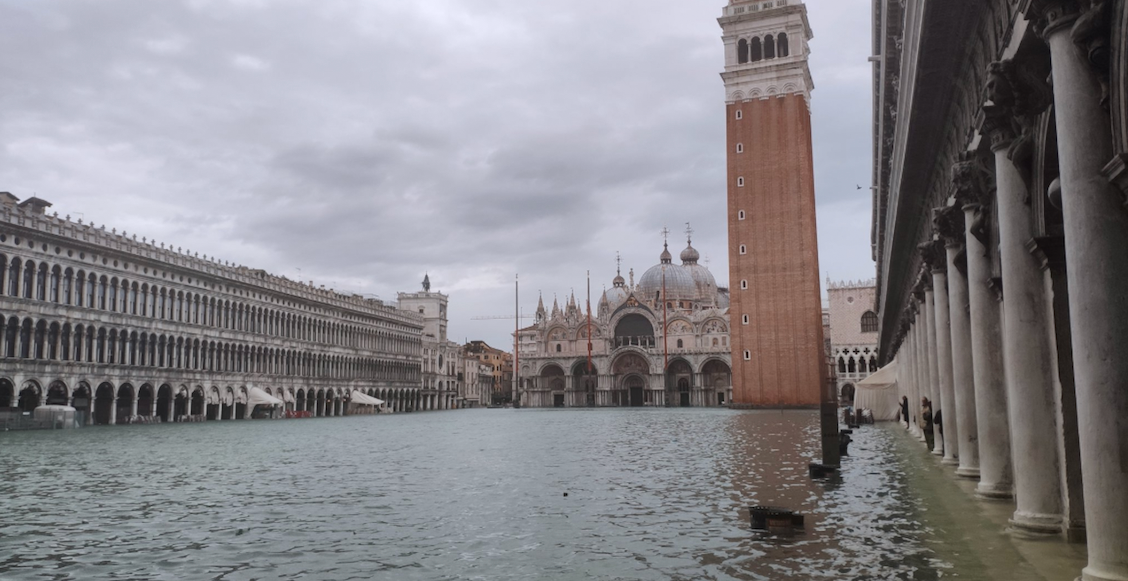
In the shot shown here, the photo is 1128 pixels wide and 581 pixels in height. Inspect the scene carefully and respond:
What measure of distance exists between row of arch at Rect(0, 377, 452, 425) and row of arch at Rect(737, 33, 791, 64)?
44153 mm

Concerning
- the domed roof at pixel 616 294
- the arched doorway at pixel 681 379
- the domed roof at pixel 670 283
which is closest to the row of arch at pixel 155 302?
the arched doorway at pixel 681 379

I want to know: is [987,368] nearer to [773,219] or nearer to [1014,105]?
[1014,105]

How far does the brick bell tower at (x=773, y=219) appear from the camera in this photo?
68.2 meters

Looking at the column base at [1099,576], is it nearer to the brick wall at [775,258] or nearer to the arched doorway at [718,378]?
the brick wall at [775,258]

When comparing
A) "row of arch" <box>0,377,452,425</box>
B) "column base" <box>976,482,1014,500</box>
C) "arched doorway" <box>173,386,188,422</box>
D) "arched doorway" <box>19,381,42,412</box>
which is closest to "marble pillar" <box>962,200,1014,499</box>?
"column base" <box>976,482,1014,500</box>

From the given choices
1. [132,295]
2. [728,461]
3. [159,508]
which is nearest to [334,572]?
[159,508]

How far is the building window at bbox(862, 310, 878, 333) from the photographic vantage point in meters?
84.7

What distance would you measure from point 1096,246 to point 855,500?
717 cm

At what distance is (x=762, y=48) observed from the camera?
71.9 m

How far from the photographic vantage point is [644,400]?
9319cm

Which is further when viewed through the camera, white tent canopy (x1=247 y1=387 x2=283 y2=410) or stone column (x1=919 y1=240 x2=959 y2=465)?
Result: white tent canopy (x1=247 y1=387 x2=283 y2=410)

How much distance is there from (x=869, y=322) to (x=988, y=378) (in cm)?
7754

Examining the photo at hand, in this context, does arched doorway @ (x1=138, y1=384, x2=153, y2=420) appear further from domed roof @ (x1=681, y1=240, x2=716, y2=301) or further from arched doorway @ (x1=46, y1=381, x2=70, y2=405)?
domed roof @ (x1=681, y1=240, x2=716, y2=301)

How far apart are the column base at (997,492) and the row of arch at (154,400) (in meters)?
A: 41.3
